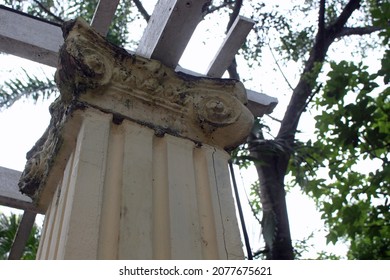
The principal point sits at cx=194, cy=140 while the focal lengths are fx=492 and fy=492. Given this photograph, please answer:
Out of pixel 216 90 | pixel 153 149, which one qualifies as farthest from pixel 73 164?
pixel 216 90

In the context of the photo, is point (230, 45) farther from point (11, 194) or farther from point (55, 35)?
point (11, 194)

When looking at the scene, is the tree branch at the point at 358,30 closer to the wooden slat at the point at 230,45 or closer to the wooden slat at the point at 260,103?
the wooden slat at the point at 260,103

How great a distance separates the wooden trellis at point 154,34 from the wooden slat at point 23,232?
4.08 feet

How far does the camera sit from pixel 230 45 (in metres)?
3.09

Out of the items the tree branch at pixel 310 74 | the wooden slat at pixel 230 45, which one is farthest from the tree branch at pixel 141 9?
the wooden slat at pixel 230 45

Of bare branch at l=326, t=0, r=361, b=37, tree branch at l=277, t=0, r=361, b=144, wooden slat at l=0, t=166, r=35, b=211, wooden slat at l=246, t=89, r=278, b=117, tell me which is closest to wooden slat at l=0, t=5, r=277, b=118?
wooden slat at l=246, t=89, r=278, b=117

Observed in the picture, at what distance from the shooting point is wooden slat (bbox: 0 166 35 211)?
3.76 m

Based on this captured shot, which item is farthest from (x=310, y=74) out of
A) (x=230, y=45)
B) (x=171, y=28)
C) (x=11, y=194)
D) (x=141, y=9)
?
(x=171, y=28)

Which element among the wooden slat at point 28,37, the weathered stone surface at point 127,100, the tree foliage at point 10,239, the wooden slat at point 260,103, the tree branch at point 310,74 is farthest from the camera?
the tree branch at point 310,74

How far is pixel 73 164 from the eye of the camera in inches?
87.0

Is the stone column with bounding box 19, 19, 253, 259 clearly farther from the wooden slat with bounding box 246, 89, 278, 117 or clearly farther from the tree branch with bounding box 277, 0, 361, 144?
the tree branch with bounding box 277, 0, 361, 144

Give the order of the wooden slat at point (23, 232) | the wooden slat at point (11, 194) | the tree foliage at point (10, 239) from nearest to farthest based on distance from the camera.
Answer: the wooden slat at point (11, 194) → the wooden slat at point (23, 232) → the tree foliage at point (10, 239)

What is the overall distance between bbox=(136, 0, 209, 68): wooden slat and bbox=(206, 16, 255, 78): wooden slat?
1.34 feet

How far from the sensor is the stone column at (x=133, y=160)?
1.97 m
